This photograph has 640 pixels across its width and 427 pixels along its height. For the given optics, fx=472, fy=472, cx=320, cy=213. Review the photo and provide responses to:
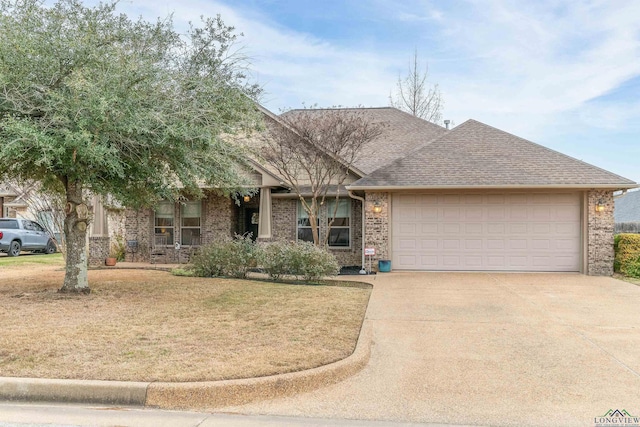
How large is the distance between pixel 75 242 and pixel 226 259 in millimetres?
3816

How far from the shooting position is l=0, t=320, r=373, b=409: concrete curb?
4281mm

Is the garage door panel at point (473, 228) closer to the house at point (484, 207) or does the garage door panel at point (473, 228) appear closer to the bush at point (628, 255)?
the house at point (484, 207)

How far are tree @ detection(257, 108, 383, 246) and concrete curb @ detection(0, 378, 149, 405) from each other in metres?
9.43

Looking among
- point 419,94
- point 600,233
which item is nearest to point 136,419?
point 600,233

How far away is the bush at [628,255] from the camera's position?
42.5 ft

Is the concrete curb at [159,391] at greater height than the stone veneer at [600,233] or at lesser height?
lesser

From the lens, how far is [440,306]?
8844mm

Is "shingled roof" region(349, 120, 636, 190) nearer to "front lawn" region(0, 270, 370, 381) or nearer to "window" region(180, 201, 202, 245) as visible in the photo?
"front lawn" region(0, 270, 370, 381)

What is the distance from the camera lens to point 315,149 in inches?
552

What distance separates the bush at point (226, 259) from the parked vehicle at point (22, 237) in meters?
12.8

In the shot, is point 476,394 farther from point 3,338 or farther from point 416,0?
point 416,0

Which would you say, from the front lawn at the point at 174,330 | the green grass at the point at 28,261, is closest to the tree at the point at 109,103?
the front lawn at the point at 174,330

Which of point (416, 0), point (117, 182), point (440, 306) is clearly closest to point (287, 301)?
point (440, 306)

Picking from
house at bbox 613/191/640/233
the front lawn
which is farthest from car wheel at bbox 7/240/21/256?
house at bbox 613/191/640/233
